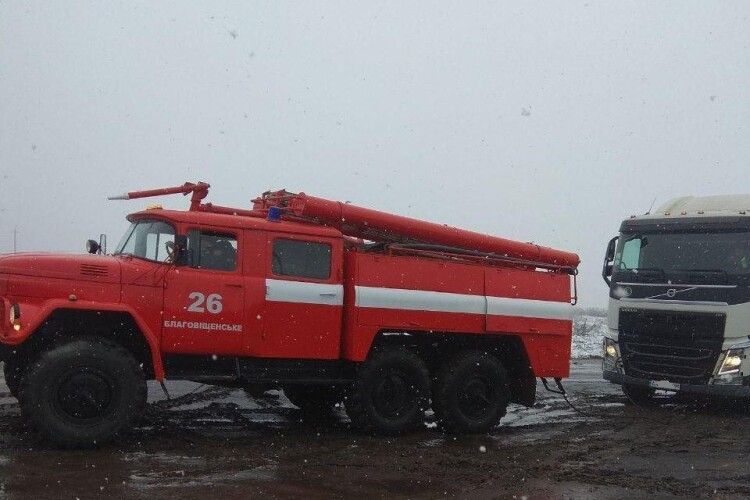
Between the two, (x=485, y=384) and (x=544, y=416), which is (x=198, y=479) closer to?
(x=485, y=384)

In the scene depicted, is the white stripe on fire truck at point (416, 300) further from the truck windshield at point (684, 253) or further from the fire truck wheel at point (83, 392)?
the truck windshield at point (684, 253)

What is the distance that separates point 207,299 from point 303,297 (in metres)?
1.12

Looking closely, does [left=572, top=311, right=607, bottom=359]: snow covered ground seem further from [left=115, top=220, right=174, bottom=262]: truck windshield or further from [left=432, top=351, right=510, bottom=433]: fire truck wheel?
[left=115, top=220, right=174, bottom=262]: truck windshield

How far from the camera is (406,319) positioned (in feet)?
32.1

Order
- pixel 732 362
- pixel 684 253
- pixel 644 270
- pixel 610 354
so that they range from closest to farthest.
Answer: pixel 732 362 < pixel 684 253 < pixel 644 270 < pixel 610 354

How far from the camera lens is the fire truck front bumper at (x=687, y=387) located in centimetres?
1188

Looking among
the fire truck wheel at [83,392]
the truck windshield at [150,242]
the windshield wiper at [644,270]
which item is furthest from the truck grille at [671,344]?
the fire truck wheel at [83,392]

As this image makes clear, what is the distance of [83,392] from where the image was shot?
789 cm

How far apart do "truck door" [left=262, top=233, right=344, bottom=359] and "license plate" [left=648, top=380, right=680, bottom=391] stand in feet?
18.9

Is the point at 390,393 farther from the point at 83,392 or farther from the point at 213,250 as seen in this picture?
the point at 83,392

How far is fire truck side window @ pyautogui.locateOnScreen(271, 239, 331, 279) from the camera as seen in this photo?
30.2 ft

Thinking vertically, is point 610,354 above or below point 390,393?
above

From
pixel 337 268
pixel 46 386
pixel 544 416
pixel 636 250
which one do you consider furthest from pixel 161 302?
pixel 636 250

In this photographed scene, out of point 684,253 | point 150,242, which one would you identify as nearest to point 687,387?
point 684,253
